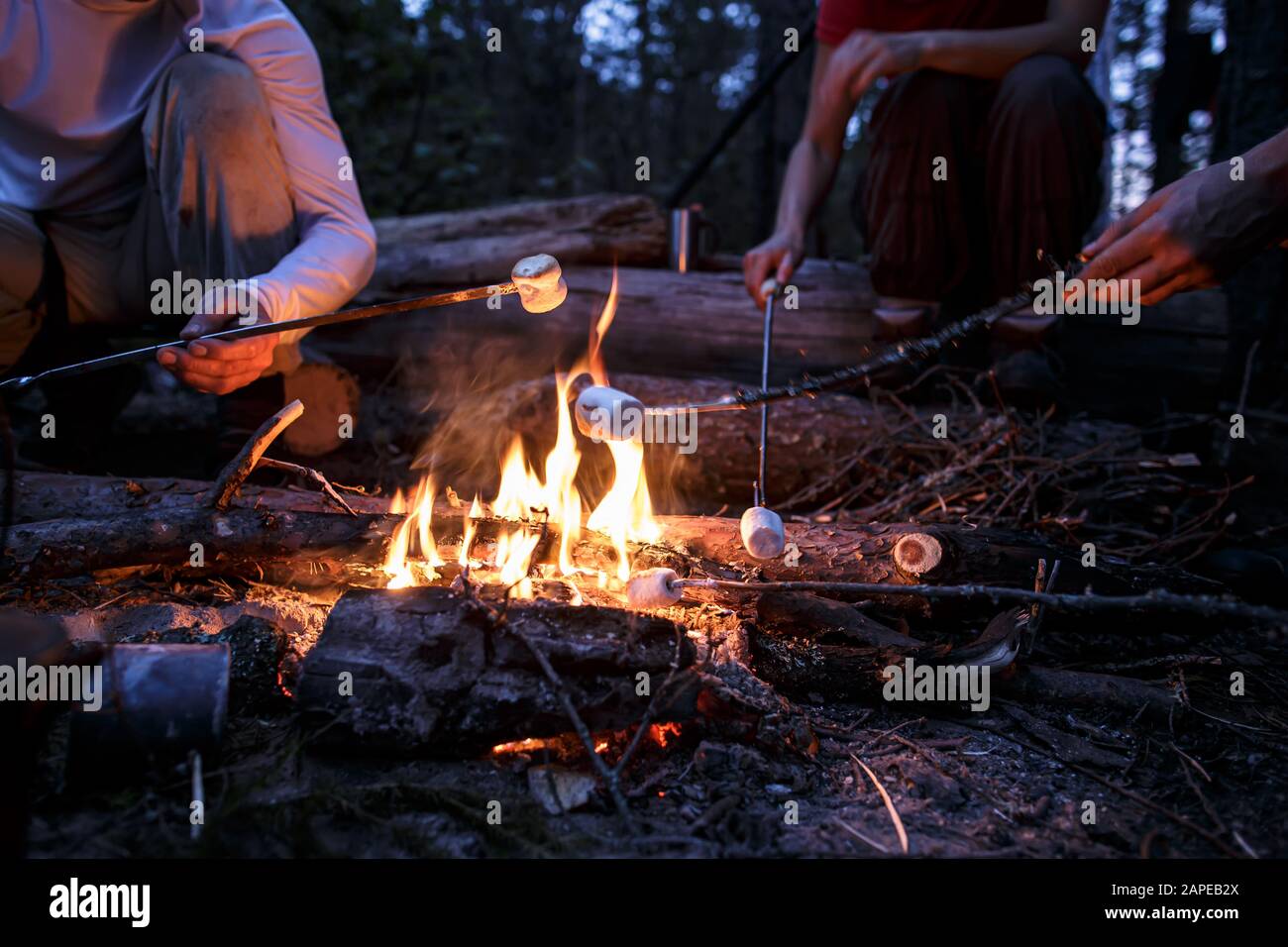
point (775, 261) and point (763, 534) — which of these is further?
point (775, 261)

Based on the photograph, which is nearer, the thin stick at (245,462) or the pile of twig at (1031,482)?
the thin stick at (245,462)

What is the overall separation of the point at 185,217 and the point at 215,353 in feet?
2.98

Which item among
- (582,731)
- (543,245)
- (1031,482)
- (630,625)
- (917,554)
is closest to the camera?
(582,731)

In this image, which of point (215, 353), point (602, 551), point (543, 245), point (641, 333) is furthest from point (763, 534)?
point (543, 245)

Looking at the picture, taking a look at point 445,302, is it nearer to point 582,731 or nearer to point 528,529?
point 528,529

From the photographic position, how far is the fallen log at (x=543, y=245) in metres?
4.61

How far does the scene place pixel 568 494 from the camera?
264 cm

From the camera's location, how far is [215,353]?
8.38ft

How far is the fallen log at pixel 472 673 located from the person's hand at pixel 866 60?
123 inches

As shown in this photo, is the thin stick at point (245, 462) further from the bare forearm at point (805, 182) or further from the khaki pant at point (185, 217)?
the bare forearm at point (805, 182)

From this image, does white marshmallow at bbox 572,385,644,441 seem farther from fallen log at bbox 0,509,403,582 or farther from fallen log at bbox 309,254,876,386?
fallen log at bbox 309,254,876,386

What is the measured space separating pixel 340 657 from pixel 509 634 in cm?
37

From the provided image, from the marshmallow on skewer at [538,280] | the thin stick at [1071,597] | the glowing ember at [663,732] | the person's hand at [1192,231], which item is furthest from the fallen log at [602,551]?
the person's hand at [1192,231]
